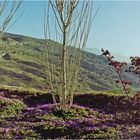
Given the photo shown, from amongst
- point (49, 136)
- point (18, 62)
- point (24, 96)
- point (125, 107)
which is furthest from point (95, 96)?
point (18, 62)

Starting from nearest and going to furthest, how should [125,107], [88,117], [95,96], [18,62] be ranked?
1. [88,117]
2. [125,107]
3. [95,96]
4. [18,62]

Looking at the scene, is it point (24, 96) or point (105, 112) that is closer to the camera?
point (105, 112)

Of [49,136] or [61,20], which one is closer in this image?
[49,136]

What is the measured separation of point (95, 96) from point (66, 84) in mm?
3370

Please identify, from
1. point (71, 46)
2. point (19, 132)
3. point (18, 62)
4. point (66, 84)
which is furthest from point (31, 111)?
point (18, 62)

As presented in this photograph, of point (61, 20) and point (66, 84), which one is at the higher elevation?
point (61, 20)

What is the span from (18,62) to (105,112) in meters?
151

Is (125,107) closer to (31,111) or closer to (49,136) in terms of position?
(31,111)

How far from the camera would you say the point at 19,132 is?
13.5 meters

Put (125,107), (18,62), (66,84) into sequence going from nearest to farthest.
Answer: (66,84) < (125,107) < (18,62)

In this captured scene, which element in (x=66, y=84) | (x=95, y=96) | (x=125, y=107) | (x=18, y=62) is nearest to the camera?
(x=66, y=84)

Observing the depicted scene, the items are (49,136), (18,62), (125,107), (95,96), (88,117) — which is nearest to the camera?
(49,136)

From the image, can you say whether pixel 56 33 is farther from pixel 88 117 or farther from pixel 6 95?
pixel 6 95

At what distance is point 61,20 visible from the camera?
1788 centimetres
